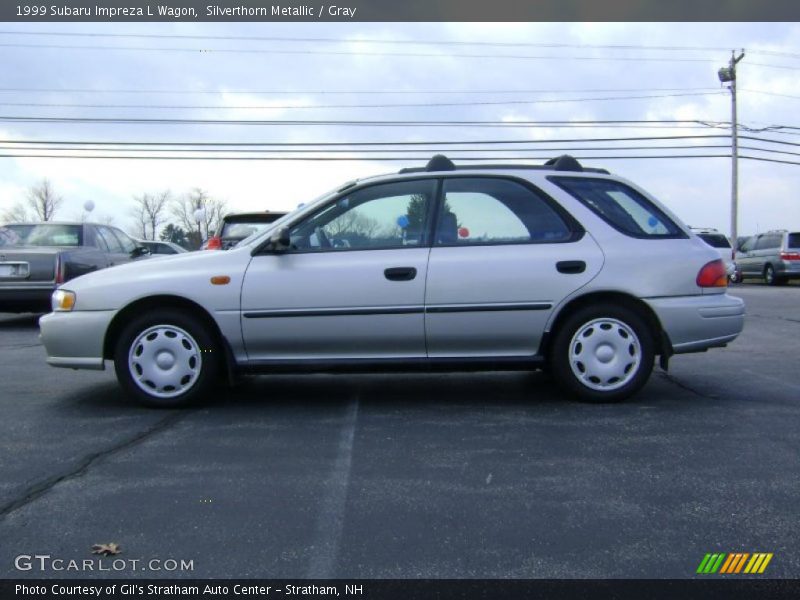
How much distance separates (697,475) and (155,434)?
302 cm

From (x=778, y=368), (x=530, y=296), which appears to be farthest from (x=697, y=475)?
(x=778, y=368)

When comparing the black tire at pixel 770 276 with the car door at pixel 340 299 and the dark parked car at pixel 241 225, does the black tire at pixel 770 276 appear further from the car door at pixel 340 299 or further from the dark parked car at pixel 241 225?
the car door at pixel 340 299

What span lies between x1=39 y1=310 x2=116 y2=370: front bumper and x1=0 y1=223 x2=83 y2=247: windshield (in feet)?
21.3

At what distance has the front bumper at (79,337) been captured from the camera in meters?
5.16

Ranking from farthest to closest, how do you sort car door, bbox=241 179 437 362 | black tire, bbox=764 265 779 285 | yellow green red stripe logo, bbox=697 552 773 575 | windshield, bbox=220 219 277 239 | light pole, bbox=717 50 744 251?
light pole, bbox=717 50 744 251, black tire, bbox=764 265 779 285, windshield, bbox=220 219 277 239, car door, bbox=241 179 437 362, yellow green red stripe logo, bbox=697 552 773 575

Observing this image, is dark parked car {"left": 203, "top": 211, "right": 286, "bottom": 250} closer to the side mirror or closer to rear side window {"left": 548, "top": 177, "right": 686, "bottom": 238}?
the side mirror

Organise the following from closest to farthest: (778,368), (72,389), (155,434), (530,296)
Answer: (155,434) < (530,296) < (72,389) < (778,368)

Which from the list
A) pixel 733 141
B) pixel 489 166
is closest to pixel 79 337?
Answer: pixel 489 166

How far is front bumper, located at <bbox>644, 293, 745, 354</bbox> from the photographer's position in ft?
16.8

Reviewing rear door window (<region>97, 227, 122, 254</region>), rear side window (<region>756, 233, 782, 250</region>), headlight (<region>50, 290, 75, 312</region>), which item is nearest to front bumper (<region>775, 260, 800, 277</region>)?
rear side window (<region>756, 233, 782, 250</region>)

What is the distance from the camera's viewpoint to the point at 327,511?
128 inches

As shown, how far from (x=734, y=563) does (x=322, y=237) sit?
10.9 feet

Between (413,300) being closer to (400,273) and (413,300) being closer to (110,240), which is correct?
(400,273)
